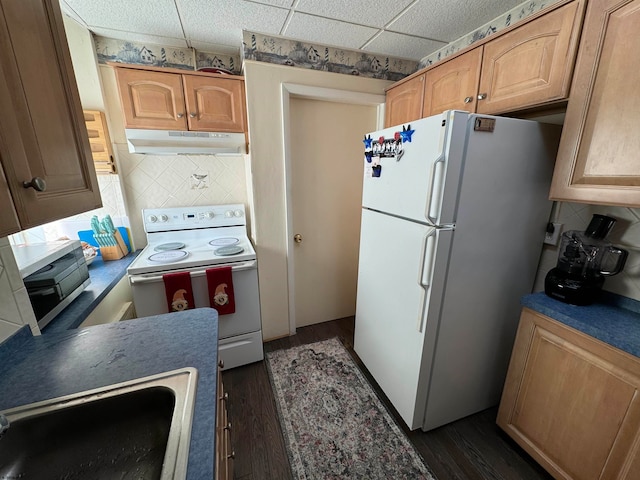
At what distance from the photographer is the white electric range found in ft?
5.49

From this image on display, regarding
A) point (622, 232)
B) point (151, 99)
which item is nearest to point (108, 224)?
point (151, 99)

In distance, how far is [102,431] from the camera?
75 cm

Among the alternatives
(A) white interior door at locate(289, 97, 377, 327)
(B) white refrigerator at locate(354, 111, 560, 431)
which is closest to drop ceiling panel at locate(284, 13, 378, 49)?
(A) white interior door at locate(289, 97, 377, 327)

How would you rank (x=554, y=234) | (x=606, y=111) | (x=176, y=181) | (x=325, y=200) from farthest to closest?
(x=325, y=200) → (x=176, y=181) → (x=554, y=234) → (x=606, y=111)

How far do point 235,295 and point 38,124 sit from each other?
139 centimetres

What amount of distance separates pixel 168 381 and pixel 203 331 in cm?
24

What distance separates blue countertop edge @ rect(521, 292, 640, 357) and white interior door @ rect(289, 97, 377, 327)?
150 centimetres

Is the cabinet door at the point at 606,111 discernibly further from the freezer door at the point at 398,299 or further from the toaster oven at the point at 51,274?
the toaster oven at the point at 51,274

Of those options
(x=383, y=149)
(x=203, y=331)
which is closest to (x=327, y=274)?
(x=383, y=149)

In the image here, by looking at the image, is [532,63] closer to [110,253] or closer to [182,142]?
[182,142]

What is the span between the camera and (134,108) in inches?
66.1

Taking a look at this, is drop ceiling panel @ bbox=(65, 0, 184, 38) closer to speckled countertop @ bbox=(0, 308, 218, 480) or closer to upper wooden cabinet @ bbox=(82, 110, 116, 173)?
upper wooden cabinet @ bbox=(82, 110, 116, 173)

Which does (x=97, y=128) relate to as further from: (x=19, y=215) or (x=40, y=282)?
(x=19, y=215)

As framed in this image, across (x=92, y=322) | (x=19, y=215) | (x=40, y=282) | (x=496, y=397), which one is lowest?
(x=496, y=397)
